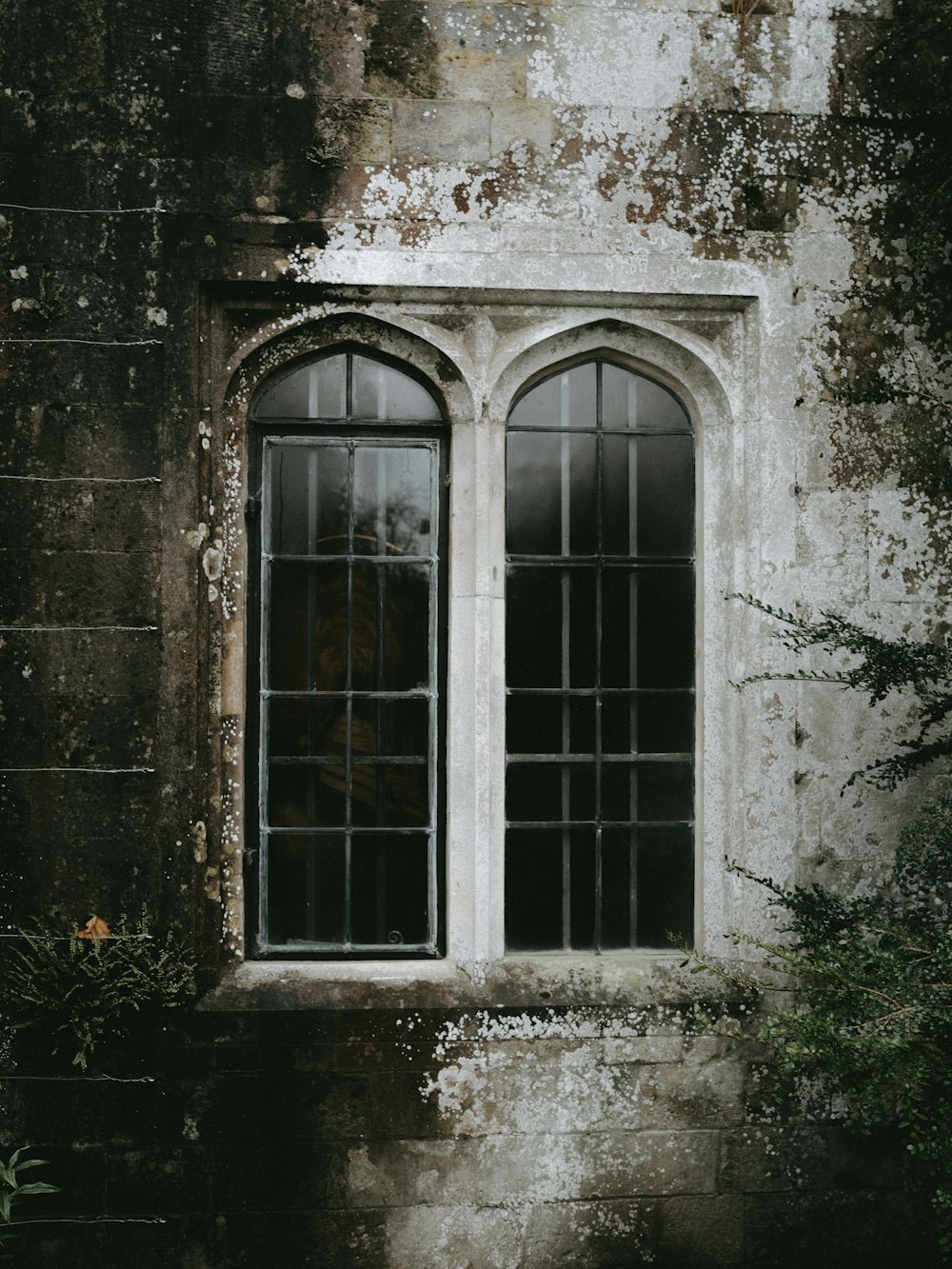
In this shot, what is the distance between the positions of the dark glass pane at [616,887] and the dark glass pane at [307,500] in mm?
1504

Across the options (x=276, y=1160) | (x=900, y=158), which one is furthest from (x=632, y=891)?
(x=900, y=158)

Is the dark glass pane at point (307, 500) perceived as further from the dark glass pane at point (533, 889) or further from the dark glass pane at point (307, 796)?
the dark glass pane at point (533, 889)

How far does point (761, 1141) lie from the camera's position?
3.55m

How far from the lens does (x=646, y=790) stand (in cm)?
377

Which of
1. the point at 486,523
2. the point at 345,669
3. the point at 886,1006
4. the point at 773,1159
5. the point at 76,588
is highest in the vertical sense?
the point at 486,523

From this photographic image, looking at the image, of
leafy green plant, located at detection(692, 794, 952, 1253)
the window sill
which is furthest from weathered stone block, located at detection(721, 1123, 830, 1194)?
the window sill

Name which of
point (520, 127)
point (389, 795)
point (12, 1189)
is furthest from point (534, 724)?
point (12, 1189)

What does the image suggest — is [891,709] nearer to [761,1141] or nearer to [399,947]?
[761,1141]

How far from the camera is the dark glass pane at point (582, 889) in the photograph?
3.74m

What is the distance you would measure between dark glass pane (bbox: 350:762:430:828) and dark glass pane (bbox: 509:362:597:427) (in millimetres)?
1378

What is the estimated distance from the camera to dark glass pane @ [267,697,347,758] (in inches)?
145

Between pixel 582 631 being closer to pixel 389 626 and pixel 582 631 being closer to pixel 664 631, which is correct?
pixel 664 631

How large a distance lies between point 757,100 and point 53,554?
118 inches

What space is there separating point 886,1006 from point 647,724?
1.32 meters
